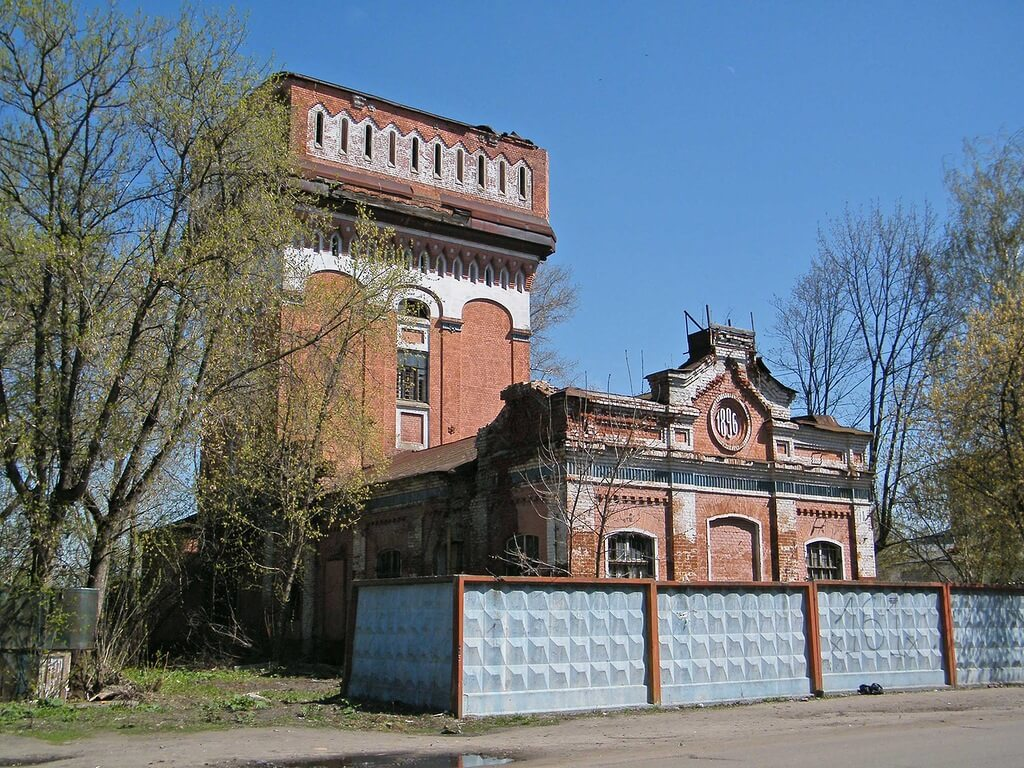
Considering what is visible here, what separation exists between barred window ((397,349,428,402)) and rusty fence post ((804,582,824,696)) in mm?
15830

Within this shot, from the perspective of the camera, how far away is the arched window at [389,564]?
24.0 meters

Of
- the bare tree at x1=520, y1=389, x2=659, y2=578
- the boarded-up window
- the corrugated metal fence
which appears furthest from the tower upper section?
the corrugated metal fence

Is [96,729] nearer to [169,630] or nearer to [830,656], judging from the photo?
[830,656]

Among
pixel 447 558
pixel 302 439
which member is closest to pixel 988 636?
pixel 447 558

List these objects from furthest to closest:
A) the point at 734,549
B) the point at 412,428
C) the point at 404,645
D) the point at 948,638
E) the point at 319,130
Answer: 1. the point at 319,130
2. the point at 412,428
3. the point at 734,549
4. the point at 948,638
5. the point at 404,645

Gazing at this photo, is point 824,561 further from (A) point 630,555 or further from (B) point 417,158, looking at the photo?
(B) point 417,158

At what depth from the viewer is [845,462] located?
2403 centimetres

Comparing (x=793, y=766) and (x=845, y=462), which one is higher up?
(x=845, y=462)

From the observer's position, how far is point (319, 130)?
98.3ft

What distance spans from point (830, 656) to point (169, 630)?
18393mm

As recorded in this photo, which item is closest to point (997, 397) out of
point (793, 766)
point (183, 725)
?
point (793, 766)

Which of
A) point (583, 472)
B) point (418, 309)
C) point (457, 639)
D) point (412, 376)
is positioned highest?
point (418, 309)

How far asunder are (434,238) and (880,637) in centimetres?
1809

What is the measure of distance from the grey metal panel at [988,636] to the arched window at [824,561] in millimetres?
4393
